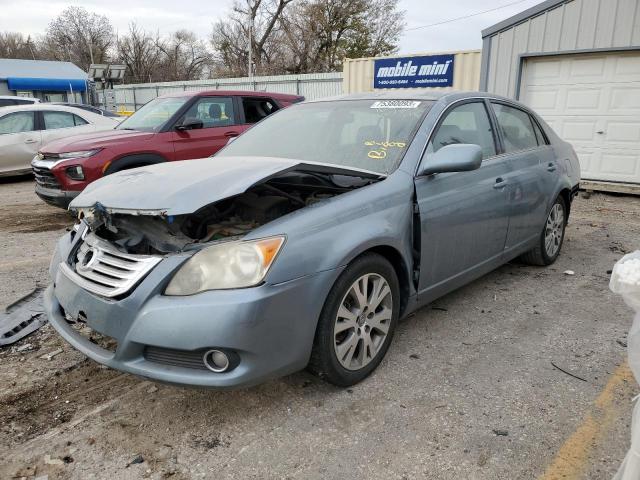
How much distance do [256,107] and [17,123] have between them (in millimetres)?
5337

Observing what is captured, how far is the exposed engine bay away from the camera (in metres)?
2.64

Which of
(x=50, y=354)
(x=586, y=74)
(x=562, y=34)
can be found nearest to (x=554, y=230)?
(x=50, y=354)

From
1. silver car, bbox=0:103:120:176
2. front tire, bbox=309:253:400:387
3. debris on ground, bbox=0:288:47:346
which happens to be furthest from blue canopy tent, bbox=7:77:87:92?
front tire, bbox=309:253:400:387

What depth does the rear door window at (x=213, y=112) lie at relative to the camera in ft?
24.5

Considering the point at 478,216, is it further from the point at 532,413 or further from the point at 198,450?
the point at 198,450

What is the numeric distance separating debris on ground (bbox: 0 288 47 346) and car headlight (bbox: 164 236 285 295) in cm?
187

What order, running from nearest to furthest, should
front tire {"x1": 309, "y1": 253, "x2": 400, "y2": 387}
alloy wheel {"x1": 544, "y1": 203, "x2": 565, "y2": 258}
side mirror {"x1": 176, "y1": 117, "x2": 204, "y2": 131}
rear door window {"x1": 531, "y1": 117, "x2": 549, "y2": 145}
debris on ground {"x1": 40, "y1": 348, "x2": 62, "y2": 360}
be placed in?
front tire {"x1": 309, "y1": 253, "x2": 400, "y2": 387} → debris on ground {"x1": 40, "y1": 348, "x2": 62, "y2": 360} → rear door window {"x1": 531, "y1": 117, "x2": 549, "y2": 145} → alloy wheel {"x1": 544, "y1": 203, "x2": 565, "y2": 258} → side mirror {"x1": 176, "y1": 117, "x2": 204, "y2": 131}

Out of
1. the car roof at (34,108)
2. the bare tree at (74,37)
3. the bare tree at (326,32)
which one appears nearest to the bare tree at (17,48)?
the bare tree at (74,37)

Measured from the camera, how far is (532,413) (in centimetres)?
261

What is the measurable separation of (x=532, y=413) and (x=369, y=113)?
2.18 meters

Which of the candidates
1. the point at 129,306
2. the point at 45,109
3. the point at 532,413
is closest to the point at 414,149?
the point at 532,413

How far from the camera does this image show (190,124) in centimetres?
714

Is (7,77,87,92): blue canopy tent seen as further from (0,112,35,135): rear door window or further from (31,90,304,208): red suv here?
(31,90,304,208): red suv

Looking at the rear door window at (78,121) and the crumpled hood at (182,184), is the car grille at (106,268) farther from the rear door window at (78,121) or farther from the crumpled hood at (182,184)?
the rear door window at (78,121)
